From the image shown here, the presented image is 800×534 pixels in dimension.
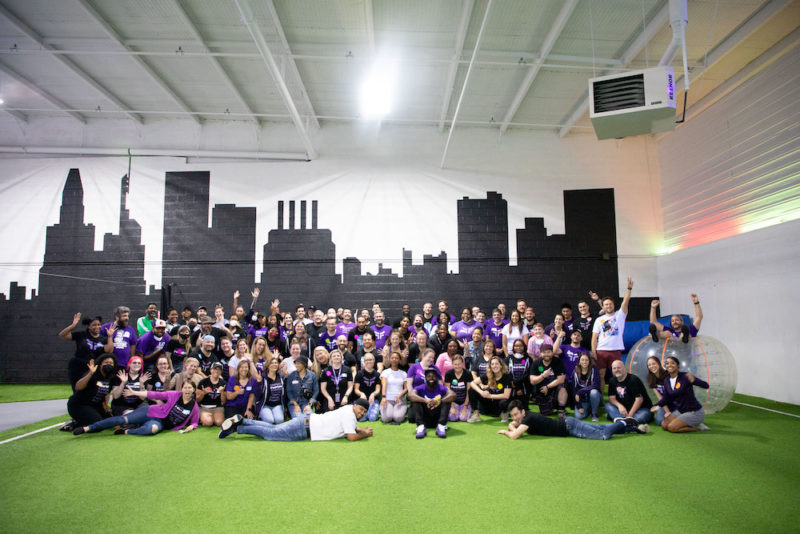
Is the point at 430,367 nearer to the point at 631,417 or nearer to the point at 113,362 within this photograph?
the point at 631,417

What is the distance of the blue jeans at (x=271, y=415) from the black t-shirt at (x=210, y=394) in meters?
0.56

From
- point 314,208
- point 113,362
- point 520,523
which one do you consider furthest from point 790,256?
point 113,362

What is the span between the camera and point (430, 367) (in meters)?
5.42

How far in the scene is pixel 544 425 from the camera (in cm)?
464

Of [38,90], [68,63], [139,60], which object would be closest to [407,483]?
[139,60]

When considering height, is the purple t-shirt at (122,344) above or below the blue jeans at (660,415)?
above

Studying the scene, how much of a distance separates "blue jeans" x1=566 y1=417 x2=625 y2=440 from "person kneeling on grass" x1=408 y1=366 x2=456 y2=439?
1.30 meters

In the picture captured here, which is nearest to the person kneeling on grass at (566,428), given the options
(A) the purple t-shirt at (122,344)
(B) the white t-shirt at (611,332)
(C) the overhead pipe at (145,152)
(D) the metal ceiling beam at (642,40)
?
(B) the white t-shirt at (611,332)

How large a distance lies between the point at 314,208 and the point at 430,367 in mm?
5531

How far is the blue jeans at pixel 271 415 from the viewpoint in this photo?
5125mm

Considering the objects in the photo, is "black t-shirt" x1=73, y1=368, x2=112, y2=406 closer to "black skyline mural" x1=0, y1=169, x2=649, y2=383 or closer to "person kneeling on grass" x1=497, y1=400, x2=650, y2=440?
"black skyline mural" x1=0, y1=169, x2=649, y2=383

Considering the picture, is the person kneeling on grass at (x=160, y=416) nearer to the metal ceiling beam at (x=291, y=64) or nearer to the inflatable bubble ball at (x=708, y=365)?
the metal ceiling beam at (x=291, y=64)

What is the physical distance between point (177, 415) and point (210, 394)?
401 mm

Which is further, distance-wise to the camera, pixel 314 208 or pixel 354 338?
pixel 314 208
